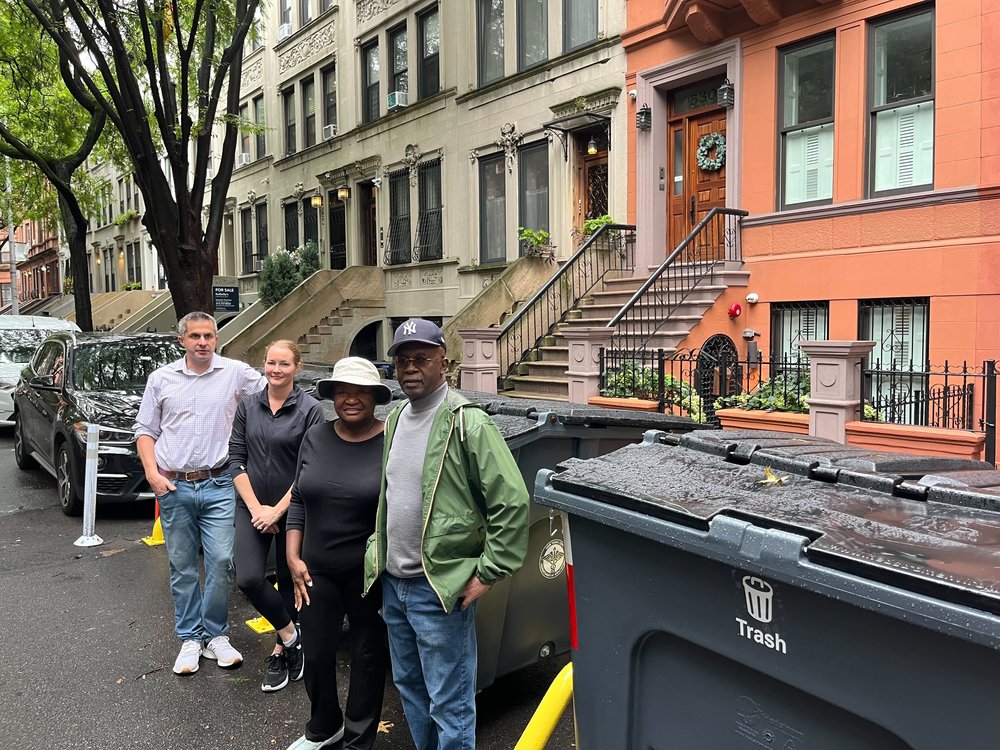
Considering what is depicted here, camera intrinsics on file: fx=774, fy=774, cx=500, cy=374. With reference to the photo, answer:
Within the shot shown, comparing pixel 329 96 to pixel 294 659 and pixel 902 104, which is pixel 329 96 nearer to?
pixel 902 104

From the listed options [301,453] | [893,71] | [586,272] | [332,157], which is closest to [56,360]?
[301,453]

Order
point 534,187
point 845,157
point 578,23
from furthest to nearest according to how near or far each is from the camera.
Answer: point 534,187 → point 578,23 → point 845,157

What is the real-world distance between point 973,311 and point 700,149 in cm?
478

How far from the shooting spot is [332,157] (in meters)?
21.0

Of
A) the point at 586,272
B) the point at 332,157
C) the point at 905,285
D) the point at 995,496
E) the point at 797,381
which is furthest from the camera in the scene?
the point at 332,157

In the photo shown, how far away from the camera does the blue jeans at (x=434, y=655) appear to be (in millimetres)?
2797

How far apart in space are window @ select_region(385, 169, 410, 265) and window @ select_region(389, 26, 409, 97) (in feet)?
6.76

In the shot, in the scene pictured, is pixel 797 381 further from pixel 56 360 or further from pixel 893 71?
pixel 56 360

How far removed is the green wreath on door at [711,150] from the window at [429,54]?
7.26m

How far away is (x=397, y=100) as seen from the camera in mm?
17891

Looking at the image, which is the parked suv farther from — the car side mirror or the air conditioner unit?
the air conditioner unit

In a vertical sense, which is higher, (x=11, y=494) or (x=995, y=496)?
(x=995, y=496)

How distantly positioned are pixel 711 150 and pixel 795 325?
310 cm

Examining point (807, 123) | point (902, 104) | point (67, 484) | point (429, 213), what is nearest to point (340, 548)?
point (67, 484)
